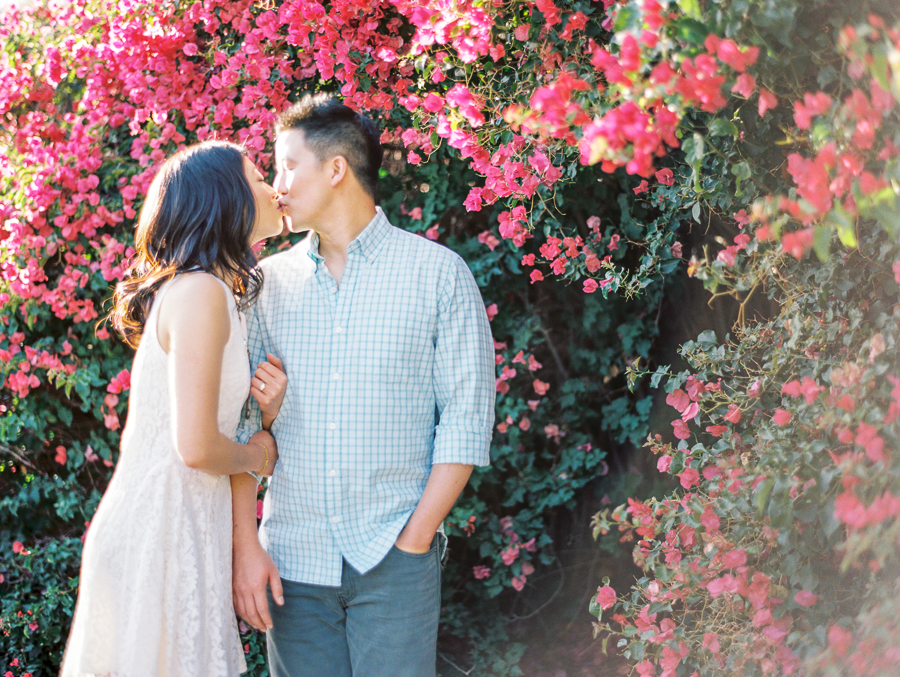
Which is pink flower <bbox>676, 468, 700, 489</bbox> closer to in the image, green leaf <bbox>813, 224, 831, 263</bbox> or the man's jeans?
the man's jeans

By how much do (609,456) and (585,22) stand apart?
2.04 m

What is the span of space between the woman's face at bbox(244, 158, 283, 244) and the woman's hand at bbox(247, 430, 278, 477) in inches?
19.6

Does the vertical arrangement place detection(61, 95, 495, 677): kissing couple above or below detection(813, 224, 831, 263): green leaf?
below

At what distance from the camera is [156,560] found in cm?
163

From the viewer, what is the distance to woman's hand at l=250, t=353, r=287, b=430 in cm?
183

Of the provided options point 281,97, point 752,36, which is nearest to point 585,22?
point 752,36

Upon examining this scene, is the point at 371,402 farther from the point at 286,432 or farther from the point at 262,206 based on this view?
the point at 262,206

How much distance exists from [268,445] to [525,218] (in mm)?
918

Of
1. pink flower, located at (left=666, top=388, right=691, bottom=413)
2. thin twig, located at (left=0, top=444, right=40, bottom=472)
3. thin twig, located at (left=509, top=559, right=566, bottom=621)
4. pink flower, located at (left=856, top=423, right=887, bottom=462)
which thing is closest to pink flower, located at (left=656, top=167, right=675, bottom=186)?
pink flower, located at (left=666, top=388, right=691, bottom=413)

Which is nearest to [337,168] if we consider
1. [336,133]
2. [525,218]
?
[336,133]

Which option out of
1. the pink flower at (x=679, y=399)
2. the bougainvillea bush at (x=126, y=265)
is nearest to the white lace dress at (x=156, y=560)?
the pink flower at (x=679, y=399)

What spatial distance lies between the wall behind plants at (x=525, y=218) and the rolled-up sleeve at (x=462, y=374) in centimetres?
35

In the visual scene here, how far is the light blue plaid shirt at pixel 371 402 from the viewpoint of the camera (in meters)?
1.77

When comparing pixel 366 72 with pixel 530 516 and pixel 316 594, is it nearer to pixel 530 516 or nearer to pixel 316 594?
pixel 316 594
